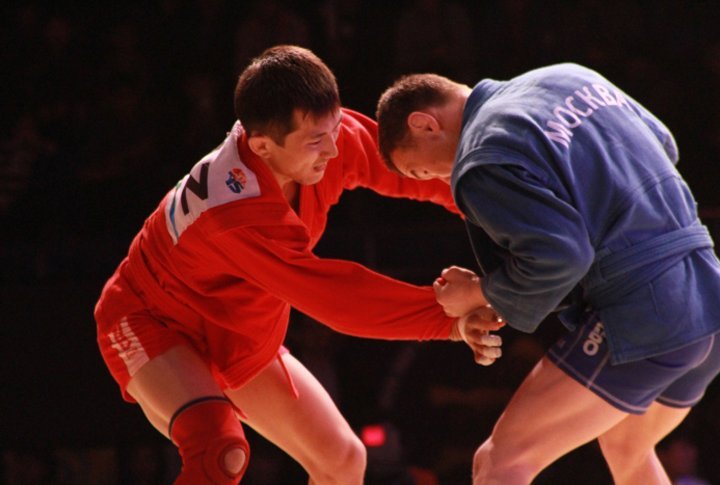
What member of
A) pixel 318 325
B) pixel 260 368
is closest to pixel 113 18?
pixel 318 325

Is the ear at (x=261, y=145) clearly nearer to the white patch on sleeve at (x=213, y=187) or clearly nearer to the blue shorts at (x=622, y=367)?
the white patch on sleeve at (x=213, y=187)

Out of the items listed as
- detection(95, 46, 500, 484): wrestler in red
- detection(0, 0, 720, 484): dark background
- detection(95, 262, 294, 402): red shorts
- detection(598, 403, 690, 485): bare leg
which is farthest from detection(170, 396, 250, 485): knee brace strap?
detection(0, 0, 720, 484): dark background

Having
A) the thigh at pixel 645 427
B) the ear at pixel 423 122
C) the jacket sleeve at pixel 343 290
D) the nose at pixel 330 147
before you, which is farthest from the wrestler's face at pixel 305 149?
the thigh at pixel 645 427

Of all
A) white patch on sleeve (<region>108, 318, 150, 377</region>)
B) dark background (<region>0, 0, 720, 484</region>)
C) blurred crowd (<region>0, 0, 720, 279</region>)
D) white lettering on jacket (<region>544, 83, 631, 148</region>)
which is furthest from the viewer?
blurred crowd (<region>0, 0, 720, 279</region>)

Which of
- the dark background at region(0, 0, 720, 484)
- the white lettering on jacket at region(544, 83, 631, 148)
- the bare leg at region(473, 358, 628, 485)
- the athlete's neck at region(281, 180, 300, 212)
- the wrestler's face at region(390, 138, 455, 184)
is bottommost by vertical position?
the dark background at region(0, 0, 720, 484)

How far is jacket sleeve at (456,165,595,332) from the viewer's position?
6.79ft

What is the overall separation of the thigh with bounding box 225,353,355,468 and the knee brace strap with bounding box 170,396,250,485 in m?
0.25

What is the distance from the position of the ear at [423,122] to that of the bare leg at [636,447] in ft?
2.74

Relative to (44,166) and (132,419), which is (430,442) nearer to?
(132,419)

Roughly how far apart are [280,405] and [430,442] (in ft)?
4.56

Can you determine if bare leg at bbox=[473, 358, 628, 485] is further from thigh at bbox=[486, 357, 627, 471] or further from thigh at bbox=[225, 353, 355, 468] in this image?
thigh at bbox=[225, 353, 355, 468]

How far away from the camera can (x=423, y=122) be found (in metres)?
2.37

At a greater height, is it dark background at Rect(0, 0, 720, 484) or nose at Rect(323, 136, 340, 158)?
nose at Rect(323, 136, 340, 158)

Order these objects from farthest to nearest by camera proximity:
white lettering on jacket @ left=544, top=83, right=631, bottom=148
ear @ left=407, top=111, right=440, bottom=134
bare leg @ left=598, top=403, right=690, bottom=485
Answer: bare leg @ left=598, top=403, right=690, bottom=485 → ear @ left=407, top=111, right=440, bottom=134 → white lettering on jacket @ left=544, top=83, right=631, bottom=148
